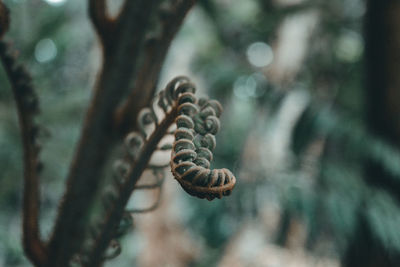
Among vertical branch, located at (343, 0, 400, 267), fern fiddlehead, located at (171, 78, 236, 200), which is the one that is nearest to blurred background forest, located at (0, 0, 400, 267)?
vertical branch, located at (343, 0, 400, 267)

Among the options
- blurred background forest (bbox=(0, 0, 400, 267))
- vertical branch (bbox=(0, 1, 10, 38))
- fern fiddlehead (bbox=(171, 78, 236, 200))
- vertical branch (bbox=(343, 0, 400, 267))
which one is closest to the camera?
fern fiddlehead (bbox=(171, 78, 236, 200))

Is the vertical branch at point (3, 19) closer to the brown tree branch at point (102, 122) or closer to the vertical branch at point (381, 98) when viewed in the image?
the brown tree branch at point (102, 122)

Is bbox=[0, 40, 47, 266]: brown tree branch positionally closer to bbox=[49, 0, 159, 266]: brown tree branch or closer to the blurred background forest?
bbox=[49, 0, 159, 266]: brown tree branch

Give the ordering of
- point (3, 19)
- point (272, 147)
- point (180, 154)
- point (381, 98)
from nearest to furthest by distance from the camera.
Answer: point (180, 154), point (3, 19), point (381, 98), point (272, 147)

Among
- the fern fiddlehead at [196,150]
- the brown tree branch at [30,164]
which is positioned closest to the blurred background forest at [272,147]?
the brown tree branch at [30,164]

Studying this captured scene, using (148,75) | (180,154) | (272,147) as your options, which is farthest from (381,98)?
(272,147)

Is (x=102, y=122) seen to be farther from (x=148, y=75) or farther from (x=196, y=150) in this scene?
(x=196, y=150)

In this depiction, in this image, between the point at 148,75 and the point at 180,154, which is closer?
the point at 180,154
